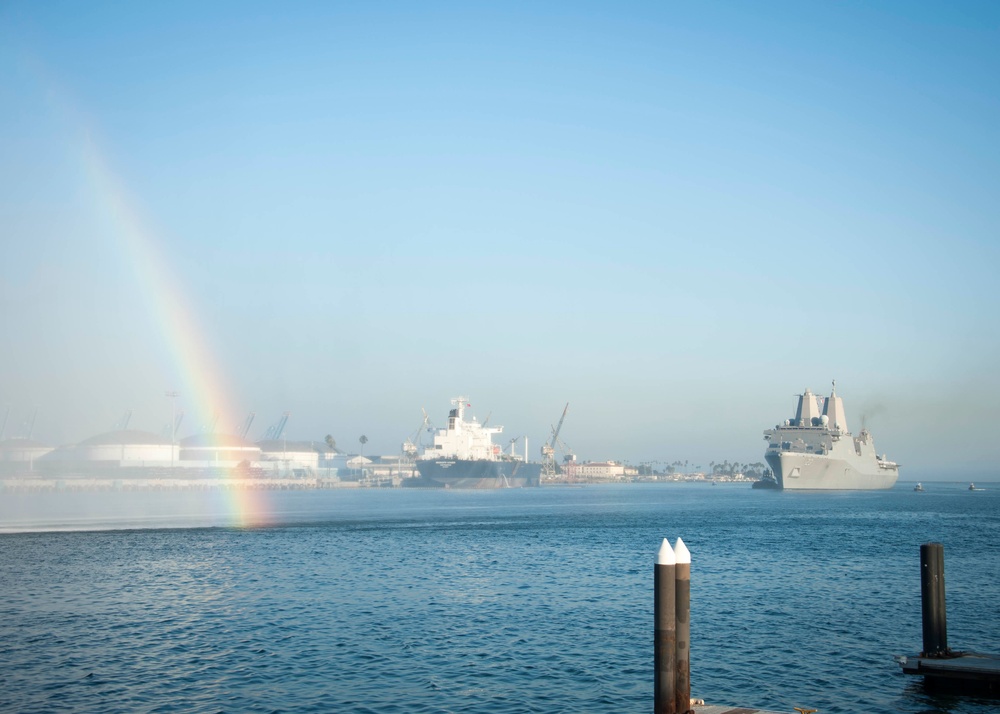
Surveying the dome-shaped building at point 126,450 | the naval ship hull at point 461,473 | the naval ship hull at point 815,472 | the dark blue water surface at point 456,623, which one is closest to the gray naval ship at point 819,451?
the naval ship hull at point 815,472

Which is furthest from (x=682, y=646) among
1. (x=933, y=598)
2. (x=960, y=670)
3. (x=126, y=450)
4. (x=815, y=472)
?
(x=126, y=450)

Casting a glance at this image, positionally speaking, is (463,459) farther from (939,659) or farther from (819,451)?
(939,659)

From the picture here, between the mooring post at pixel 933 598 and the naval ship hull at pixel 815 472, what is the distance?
12266 centimetres

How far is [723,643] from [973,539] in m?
39.2

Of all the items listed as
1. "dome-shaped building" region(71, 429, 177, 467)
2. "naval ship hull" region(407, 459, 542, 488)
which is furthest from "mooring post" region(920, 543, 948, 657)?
"dome-shaped building" region(71, 429, 177, 467)

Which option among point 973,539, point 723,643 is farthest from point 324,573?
point 973,539

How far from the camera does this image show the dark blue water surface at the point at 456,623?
1811cm

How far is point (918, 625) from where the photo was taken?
25016 mm

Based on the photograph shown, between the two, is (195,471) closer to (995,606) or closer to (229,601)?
(229,601)

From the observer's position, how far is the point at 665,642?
550 inches

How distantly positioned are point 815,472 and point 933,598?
129m

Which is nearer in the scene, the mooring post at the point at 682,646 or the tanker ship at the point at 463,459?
the mooring post at the point at 682,646

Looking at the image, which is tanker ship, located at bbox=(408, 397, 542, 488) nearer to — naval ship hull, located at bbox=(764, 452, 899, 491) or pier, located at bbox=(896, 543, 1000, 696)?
naval ship hull, located at bbox=(764, 452, 899, 491)

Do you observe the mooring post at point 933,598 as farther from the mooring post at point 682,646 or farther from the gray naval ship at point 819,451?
the gray naval ship at point 819,451
